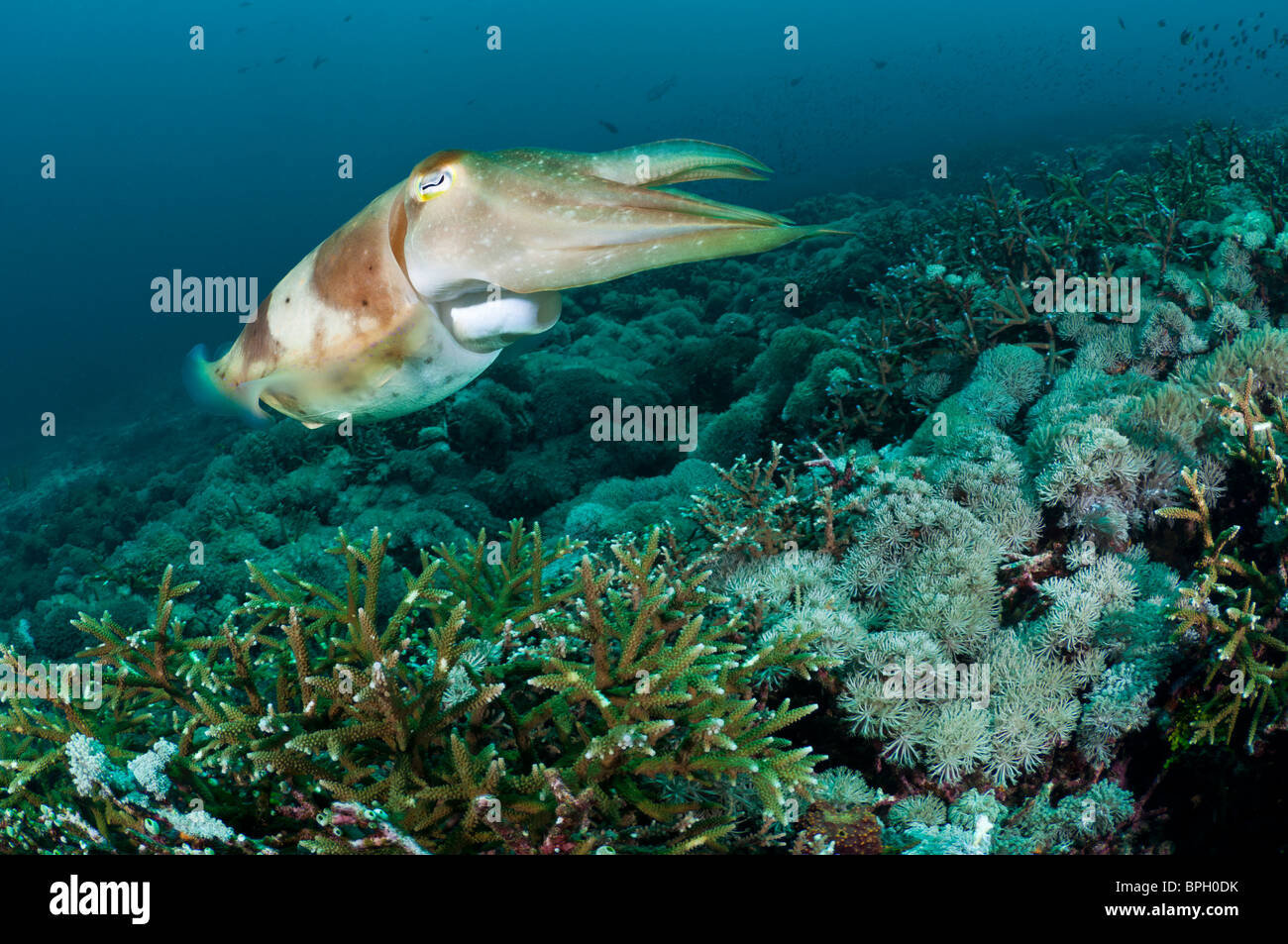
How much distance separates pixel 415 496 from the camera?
7973mm

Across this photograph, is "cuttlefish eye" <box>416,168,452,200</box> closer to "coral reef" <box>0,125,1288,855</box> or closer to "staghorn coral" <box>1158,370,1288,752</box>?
"coral reef" <box>0,125,1288,855</box>

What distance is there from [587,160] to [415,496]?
7172mm

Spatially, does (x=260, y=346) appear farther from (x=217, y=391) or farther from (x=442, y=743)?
(x=442, y=743)

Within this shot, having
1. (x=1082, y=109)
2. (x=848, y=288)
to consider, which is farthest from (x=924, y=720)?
(x=1082, y=109)

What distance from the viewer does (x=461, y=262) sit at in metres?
1.39

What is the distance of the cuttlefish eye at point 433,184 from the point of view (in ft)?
4.50

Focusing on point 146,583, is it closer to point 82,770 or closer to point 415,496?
point 415,496

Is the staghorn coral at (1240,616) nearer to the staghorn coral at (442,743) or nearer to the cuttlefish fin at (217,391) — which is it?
the staghorn coral at (442,743)

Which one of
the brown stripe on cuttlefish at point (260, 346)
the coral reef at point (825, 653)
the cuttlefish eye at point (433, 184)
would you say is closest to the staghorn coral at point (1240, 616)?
the coral reef at point (825, 653)

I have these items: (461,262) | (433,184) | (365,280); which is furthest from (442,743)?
(433,184)

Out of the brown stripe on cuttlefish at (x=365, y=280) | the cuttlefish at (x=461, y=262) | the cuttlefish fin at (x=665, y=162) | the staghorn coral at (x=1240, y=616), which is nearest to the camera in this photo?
the cuttlefish at (x=461, y=262)

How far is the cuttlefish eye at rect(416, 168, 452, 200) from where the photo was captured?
54.0 inches

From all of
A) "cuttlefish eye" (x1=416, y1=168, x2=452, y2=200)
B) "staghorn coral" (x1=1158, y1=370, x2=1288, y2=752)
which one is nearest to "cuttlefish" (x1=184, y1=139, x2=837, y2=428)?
"cuttlefish eye" (x1=416, y1=168, x2=452, y2=200)

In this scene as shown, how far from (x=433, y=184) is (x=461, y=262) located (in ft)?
0.56
